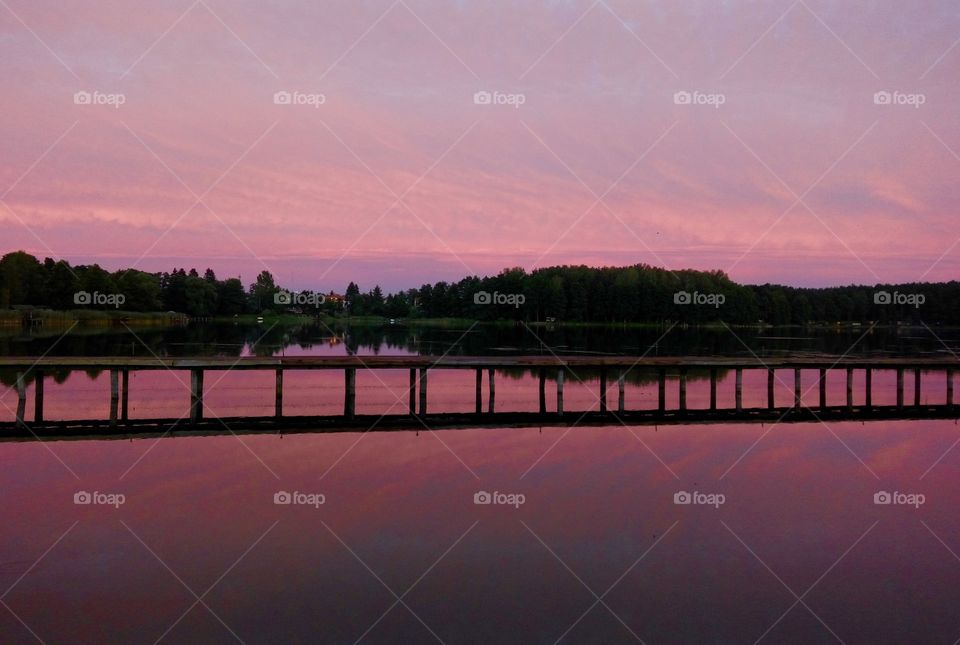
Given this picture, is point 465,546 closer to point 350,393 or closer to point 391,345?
point 350,393

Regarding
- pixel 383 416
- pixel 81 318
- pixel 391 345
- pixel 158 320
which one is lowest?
pixel 383 416

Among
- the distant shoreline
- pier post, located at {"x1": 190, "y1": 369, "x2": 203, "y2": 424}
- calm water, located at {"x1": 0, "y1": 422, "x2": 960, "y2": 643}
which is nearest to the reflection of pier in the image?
pier post, located at {"x1": 190, "y1": 369, "x2": 203, "y2": 424}

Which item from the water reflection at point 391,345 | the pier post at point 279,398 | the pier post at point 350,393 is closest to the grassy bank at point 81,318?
the water reflection at point 391,345

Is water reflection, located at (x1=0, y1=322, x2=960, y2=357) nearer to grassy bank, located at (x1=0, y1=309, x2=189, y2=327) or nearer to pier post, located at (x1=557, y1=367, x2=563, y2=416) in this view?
grassy bank, located at (x1=0, y1=309, x2=189, y2=327)

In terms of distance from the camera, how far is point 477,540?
44.4 feet

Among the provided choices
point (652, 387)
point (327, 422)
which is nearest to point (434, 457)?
point (327, 422)

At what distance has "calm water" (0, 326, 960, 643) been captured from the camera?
10.4 metres

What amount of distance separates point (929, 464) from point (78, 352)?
46.5 metres

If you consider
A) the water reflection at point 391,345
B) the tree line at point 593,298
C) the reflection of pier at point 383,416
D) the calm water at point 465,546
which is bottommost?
the calm water at point 465,546

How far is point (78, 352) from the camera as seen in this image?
161 ft

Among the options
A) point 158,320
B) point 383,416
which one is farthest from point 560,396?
point 158,320

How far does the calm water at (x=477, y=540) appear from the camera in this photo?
10359 mm

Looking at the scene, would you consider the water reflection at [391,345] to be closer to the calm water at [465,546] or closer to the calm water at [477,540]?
the calm water at [477,540]

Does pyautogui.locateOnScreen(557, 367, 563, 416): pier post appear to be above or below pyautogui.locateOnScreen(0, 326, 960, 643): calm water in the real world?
above
